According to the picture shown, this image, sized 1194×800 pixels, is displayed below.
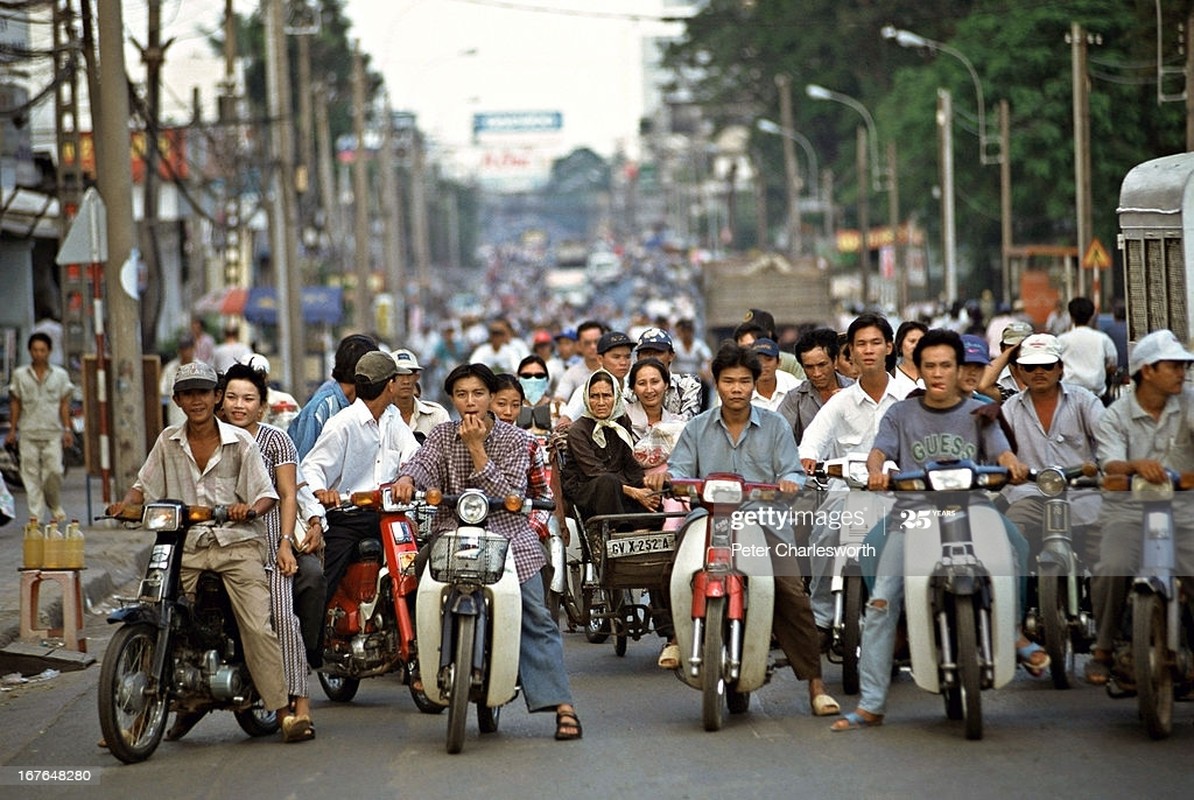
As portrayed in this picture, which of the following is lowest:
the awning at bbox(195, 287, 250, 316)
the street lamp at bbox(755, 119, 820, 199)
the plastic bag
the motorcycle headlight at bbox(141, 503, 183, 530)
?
the motorcycle headlight at bbox(141, 503, 183, 530)

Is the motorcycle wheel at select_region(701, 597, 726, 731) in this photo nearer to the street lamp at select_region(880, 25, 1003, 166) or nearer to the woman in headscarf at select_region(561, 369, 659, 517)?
the woman in headscarf at select_region(561, 369, 659, 517)

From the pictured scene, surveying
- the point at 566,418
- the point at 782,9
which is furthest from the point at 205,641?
the point at 782,9

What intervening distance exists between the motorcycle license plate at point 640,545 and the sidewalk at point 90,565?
4.22m

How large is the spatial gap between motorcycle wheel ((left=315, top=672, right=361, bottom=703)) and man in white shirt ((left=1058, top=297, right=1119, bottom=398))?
28.1ft

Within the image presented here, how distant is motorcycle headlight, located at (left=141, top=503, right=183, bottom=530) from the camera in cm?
791

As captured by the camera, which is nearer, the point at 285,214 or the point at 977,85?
the point at 285,214

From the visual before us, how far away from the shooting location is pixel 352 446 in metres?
9.34

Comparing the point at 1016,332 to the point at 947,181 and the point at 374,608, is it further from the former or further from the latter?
the point at 947,181

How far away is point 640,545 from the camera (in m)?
9.60

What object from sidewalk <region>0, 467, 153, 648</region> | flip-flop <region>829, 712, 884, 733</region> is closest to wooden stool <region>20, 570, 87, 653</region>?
sidewalk <region>0, 467, 153, 648</region>

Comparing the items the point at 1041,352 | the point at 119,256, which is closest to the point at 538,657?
the point at 1041,352

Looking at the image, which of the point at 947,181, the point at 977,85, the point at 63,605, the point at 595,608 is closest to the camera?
the point at 595,608

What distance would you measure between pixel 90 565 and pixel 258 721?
699 centimetres

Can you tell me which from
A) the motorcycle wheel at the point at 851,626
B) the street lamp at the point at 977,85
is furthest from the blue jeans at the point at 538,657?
the street lamp at the point at 977,85
